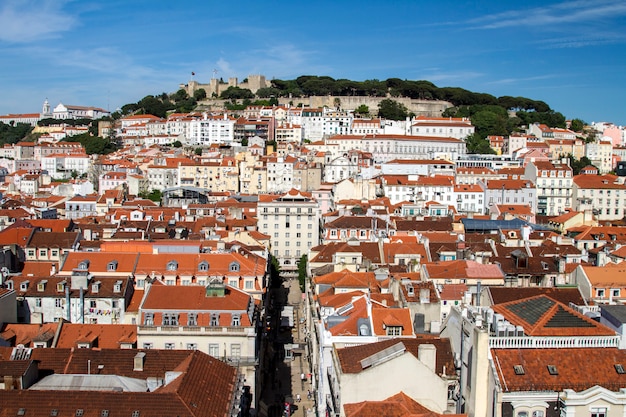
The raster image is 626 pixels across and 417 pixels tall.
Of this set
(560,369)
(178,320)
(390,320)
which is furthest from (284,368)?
(560,369)

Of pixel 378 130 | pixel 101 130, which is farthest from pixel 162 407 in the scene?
pixel 101 130

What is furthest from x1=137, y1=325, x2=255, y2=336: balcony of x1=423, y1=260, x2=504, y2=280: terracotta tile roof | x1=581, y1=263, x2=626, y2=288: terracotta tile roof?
x1=581, y1=263, x2=626, y2=288: terracotta tile roof

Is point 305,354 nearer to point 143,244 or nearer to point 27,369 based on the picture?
point 143,244

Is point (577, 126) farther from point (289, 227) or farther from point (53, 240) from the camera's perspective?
point (53, 240)

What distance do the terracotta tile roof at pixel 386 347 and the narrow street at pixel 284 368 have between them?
38.7 feet

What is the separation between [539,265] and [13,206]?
6956cm

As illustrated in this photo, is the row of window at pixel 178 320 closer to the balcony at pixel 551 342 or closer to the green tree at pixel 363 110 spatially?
the balcony at pixel 551 342

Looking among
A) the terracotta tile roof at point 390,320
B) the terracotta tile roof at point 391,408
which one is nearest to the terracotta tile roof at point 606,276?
the terracotta tile roof at point 390,320

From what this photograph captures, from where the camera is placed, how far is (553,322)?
2584 centimetres

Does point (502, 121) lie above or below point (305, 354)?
above

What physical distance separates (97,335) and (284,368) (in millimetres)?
15798

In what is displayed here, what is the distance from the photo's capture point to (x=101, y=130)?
630 ft

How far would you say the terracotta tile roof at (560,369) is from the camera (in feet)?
77.2

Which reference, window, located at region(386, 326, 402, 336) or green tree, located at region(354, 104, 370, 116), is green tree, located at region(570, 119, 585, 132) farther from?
window, located at region(386, 326, 402, 336)
